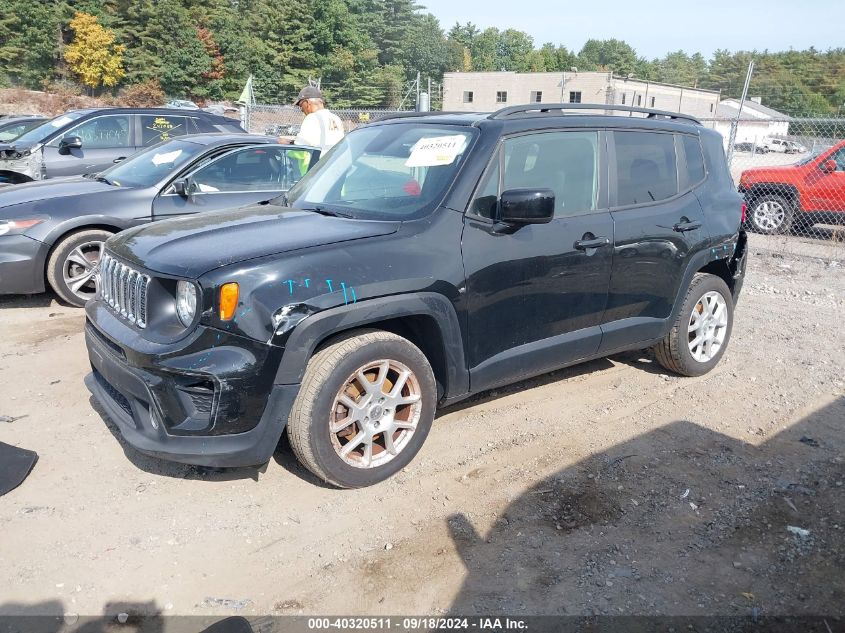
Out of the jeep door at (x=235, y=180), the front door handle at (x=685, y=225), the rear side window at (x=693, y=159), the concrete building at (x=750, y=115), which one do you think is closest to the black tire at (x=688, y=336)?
the front door handle at (x=685, y=225)

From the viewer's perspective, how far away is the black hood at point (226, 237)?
3.20 m

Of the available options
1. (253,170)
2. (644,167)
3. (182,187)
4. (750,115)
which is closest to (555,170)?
(644,167)

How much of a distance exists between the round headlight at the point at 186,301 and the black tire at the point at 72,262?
3.51 m

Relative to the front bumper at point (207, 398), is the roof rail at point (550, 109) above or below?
above

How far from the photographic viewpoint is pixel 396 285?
11.0ft

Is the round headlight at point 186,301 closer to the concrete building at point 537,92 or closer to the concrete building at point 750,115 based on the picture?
the concrete building at point 750,115

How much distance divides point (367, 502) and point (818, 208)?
1059 centimetres

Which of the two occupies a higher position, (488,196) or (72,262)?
(488,196)

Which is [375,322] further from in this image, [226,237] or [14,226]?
[14,226]

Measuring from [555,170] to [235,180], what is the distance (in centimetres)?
389

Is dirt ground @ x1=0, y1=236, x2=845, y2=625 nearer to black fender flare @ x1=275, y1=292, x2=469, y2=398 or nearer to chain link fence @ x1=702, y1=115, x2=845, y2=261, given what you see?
black fender flare @ x1=275, y1=292, x2=469, y2=398

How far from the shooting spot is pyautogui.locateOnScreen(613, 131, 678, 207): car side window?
4.43 metres

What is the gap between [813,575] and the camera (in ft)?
9.70

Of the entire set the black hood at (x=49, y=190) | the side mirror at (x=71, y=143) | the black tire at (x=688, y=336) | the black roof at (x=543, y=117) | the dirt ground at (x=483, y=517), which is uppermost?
the black roof at (x=543, y=117)
